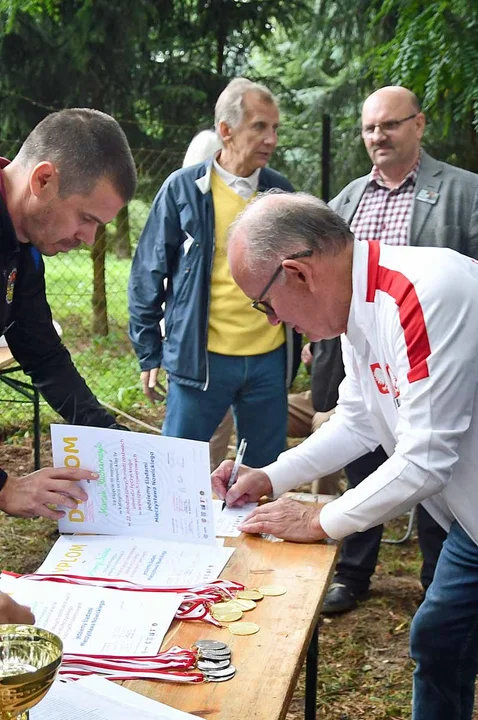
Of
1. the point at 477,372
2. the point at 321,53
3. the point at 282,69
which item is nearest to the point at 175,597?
the point at 477,372

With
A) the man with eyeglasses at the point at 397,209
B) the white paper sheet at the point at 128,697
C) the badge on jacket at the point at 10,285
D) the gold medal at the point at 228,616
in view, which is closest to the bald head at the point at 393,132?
the man with eyeglasses at the point at 397,209

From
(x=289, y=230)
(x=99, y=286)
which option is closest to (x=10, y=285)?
(x=289, y=230)

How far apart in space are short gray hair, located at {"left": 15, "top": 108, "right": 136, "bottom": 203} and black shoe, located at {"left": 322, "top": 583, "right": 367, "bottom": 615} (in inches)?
85.7

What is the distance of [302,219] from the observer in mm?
1855

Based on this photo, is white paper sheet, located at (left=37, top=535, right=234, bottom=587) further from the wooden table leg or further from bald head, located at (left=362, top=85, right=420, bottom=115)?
bald head, located at (left=362, top=85, right=420, bottom=115)

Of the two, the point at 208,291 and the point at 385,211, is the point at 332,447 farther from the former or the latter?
the point at 385,211

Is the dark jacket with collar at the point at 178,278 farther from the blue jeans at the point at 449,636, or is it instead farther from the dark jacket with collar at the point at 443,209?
the blue jeans at the point at 449,636

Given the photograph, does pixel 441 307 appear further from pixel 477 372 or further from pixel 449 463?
pixel 449 463

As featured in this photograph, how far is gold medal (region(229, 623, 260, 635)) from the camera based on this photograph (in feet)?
5.23

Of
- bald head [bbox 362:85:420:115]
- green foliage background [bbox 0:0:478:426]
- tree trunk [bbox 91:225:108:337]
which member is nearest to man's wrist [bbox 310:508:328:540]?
bald head [bbox 362:85:420:115]

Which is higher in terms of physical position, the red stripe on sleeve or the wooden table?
the red stripe on sleeve

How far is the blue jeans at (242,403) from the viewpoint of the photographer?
11.5 feet

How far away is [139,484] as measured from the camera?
194 centimetres

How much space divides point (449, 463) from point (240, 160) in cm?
204
